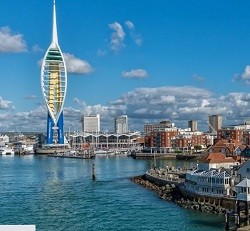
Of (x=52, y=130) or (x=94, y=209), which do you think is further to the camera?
(x=52, y=130)

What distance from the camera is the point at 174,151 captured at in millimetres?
82125

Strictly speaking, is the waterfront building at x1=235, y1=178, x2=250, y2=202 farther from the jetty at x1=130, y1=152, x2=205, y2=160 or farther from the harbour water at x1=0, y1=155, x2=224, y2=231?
the jetty at x1=130, y1=152, x2=205, y2=160

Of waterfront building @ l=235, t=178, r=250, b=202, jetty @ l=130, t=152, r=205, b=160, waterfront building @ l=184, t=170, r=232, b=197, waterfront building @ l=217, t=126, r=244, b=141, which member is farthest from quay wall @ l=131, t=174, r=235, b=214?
waterfront building @ l=217, t=126, r=244, b=141

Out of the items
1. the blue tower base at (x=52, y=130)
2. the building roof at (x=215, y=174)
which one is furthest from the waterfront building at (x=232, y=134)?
the building roof at (x=215, y=174)

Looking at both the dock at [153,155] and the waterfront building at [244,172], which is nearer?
the waterfront building at [244,172]

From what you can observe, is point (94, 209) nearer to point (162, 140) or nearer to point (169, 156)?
point (169, 156)

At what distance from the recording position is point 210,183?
25.1 m

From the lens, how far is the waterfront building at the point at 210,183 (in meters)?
24.2

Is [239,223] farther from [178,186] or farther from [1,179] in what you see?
[1,179]

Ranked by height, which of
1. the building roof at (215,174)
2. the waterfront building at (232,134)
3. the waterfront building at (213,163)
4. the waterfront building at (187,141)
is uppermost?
the waterfront building at (232,134)

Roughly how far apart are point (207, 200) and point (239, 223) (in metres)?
5.49

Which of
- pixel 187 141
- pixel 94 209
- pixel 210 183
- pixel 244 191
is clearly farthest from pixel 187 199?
pixel 187 141

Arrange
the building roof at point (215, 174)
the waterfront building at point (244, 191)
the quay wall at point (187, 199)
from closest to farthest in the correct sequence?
the waterfront building at point (244, 191) → the quay wall at point (187, 199) → the building roof at point (215, 174)

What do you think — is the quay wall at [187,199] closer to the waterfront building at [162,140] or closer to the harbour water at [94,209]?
the harbour water at [94,209]
